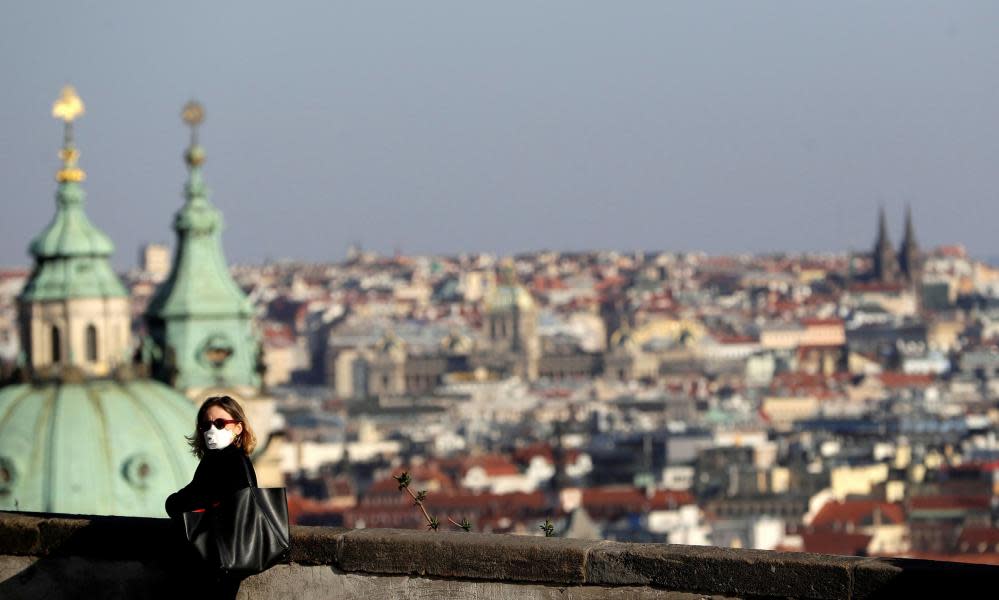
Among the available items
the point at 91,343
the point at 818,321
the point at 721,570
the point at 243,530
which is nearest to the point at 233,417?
the point at 243,530

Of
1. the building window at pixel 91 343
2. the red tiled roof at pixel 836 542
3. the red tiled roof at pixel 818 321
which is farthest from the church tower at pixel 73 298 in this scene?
the red tiled roof at pixel 818 321

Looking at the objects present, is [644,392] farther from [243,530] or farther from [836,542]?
[243,530]

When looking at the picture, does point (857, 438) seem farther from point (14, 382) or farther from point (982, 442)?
point (14, 382)

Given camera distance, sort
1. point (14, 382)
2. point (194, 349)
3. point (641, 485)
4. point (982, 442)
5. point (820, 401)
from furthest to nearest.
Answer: point (820, 401) → point (982, 442) → point (641, 485) → point (194, 349) → point (14, 382)

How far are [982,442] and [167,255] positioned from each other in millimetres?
90115

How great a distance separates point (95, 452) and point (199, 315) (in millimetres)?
6277

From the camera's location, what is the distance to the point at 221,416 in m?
4.88

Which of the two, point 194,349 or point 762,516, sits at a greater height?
point 194,349

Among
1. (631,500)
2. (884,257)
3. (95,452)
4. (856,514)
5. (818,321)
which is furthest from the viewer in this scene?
(884,257)

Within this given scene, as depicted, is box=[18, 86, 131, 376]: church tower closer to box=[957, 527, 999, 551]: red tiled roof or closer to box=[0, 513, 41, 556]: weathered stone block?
box=[0, 513, 41, 556]: weathered stone block

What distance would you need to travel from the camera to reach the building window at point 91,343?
16812 millimetres

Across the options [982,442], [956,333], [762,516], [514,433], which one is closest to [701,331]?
[956,333]

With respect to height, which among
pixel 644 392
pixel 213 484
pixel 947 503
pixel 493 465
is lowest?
pixel 947 503

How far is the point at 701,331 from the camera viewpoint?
13288 centimetres
